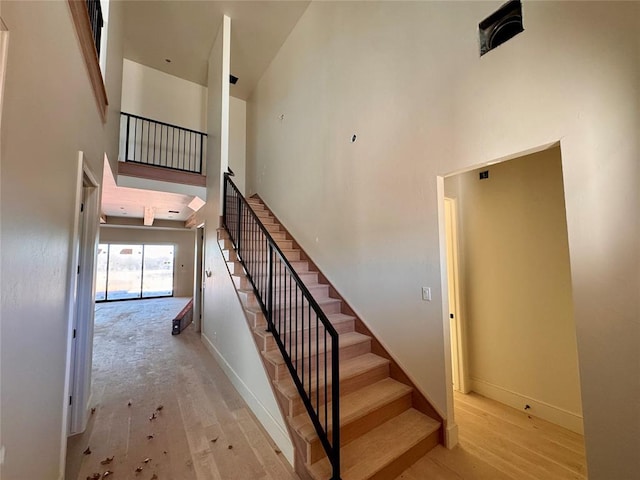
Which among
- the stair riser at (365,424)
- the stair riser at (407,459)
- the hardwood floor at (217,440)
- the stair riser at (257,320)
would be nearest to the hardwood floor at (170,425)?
the hardwood floor at (217,440)

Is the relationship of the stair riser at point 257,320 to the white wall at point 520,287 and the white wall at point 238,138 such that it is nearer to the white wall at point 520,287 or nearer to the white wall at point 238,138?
the white wall at point 520,287

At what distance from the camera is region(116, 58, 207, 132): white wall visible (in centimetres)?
591

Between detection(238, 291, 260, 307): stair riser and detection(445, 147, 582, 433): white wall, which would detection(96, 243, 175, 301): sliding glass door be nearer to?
detection(238, 291, 260, 307): stair riser

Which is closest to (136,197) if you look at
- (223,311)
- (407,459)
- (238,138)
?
(238,138)

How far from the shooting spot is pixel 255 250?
3.25 metres

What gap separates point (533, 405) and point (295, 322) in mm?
2507

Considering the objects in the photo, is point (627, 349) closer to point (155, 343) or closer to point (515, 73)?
point (515, 73)

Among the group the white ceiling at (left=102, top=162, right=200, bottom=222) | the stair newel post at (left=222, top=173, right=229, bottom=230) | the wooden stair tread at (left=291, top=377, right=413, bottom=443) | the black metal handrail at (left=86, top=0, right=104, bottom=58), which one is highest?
the black metal handrail at (left=86, top=0, right=104, bottom=58)

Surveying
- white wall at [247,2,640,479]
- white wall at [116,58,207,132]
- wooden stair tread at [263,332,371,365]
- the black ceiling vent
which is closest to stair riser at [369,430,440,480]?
white wall at [247,2,640,479]

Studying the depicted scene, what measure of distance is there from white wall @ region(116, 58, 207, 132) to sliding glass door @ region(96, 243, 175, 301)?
601cm

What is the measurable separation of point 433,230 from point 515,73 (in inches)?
49.6

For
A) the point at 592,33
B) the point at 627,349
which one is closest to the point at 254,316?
the point at 627,349

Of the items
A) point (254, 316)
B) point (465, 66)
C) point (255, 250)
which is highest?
point (465, 66)

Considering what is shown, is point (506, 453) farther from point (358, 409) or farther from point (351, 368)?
point (351, 368)
